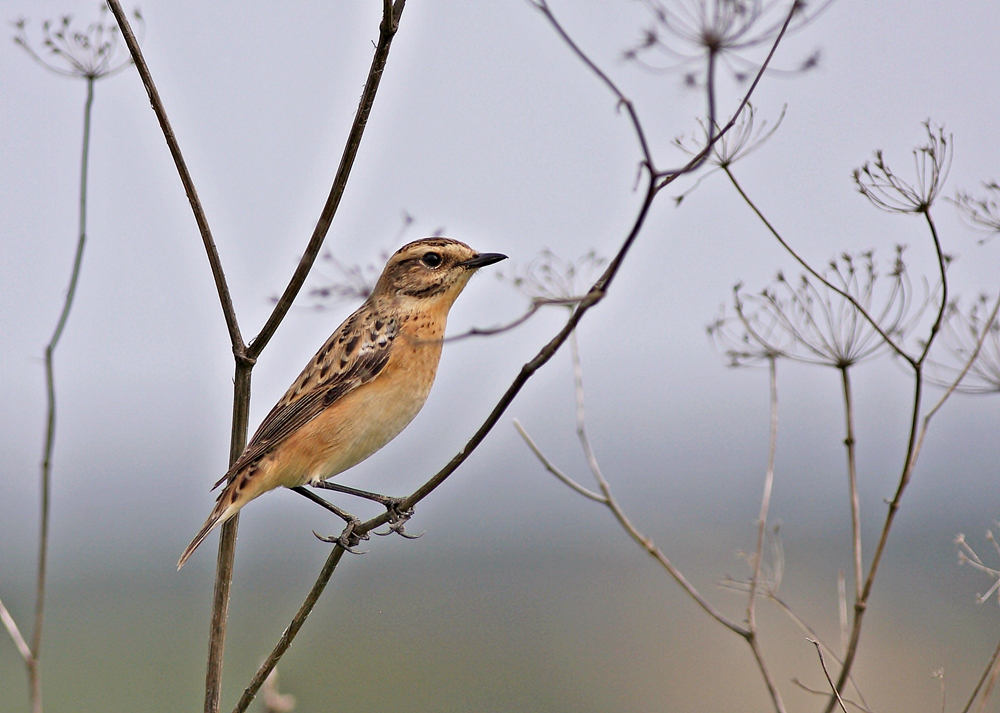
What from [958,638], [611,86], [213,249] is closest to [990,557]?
[611,86]

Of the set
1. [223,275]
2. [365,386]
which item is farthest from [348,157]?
[365,386]

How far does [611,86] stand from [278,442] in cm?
312

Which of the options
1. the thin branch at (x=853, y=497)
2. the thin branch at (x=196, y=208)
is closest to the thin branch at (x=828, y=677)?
the thin branch at (x=853, y=497)

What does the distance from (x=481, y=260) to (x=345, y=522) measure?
146 centimetres

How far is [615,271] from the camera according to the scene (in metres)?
2.38

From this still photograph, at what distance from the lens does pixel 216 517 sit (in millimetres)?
4492

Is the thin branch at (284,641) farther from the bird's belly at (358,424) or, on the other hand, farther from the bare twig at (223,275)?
the bird's belly at (358,424)

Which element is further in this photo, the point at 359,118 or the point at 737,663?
the point at 737,663

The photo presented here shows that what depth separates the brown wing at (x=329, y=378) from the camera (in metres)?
4.97

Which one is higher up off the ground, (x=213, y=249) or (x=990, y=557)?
(x=213, y=249)

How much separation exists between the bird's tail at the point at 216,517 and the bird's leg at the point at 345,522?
1.46 ft

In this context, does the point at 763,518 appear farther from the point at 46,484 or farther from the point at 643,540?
the point at 46,484

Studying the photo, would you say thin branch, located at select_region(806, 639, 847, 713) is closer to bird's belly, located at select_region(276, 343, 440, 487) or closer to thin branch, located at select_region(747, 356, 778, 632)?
thin branch, located at select_region(747, 356, 778, 632)

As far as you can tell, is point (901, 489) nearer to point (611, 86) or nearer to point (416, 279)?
point (611, 86)
